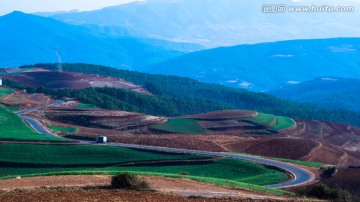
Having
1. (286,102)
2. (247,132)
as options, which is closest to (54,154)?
(247,132)

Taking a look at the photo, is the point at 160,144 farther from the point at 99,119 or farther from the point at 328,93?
the point at 328,93

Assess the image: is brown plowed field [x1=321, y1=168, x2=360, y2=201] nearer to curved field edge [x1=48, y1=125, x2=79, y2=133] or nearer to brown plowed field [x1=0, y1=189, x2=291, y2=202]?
brown plowed field [x1=0, y1=189, x2=291, y2=202]

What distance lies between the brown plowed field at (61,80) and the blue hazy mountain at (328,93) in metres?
57.9

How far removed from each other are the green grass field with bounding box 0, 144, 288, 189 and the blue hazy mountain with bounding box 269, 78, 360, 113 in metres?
108

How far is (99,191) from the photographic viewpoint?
20.7 meters

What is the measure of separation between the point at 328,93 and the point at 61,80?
8691cm

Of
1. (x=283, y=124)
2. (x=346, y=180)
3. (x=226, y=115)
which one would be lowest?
(x=346, y=180)

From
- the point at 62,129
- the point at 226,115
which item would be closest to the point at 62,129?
the point at 62,129

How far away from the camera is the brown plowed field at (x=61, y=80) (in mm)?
107375

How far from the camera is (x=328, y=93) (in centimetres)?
16412

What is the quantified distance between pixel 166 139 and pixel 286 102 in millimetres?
77543

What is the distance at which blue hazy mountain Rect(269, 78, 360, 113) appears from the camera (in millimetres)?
146875

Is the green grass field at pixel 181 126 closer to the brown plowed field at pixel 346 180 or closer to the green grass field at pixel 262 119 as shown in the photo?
the green grass field at pixel 262 119

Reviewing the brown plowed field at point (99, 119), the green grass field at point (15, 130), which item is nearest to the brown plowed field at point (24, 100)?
the brown plowed field at point (99, 119)
